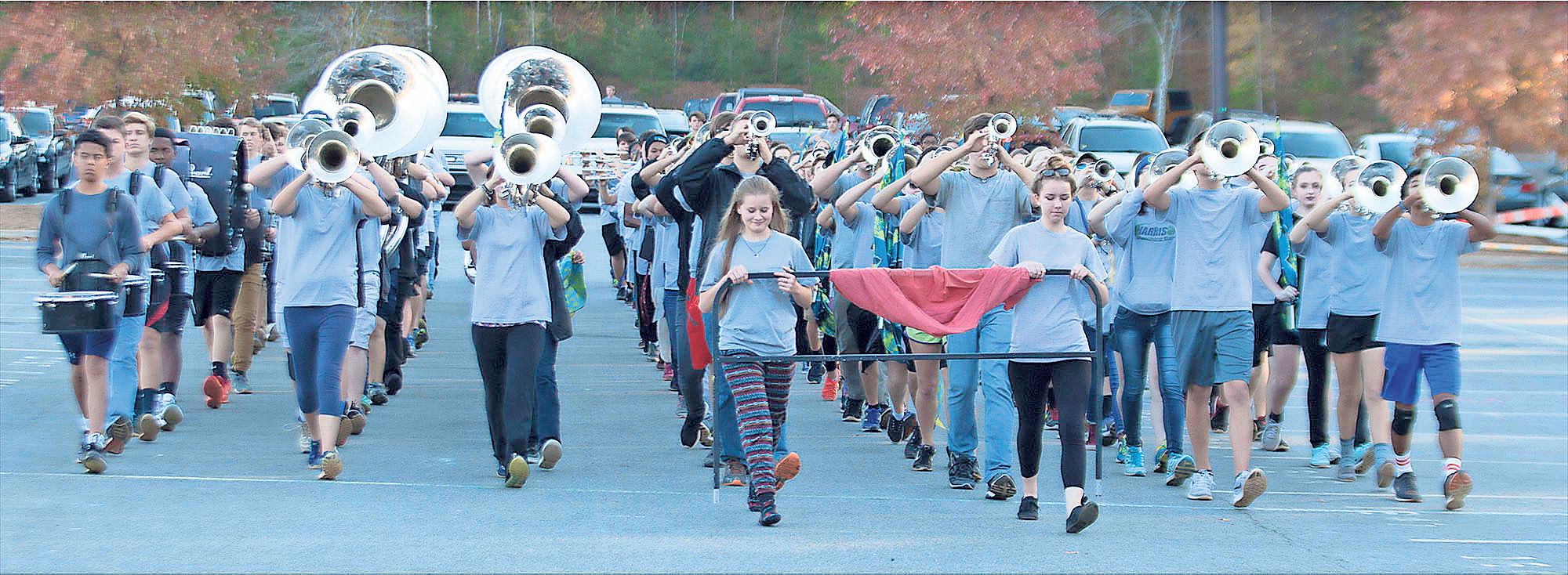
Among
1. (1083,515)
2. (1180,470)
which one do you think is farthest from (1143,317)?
(1083,515)

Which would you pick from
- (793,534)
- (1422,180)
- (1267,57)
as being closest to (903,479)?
(793,534)

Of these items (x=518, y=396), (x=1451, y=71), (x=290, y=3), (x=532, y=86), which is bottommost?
(x=518, y=396)

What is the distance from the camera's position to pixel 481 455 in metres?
9.20

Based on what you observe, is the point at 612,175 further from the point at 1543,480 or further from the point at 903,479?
the point at 1543,480

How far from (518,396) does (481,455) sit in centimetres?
115

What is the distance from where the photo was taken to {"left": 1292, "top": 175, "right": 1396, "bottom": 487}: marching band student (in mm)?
8578

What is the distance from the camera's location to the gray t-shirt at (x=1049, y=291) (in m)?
7.32

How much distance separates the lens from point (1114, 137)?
84.0ft

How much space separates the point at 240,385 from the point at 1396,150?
2263 cm

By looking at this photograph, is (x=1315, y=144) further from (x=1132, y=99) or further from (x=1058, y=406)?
(x=1058, y=406)

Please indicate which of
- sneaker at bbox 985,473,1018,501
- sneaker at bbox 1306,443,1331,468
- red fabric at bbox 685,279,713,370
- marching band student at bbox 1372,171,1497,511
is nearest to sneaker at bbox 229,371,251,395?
red fabric at bbox 685,279,713,370

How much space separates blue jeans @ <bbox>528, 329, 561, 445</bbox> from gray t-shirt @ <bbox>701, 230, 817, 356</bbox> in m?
1.44

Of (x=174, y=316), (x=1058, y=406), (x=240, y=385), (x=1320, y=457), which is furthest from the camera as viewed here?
(x=240, y=385)

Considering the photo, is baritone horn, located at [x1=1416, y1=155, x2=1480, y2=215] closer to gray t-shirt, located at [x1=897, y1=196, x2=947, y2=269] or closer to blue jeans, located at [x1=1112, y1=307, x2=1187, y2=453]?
blue jeans, located at [x1=1112, y1=307, x2=1187, y2=453]
